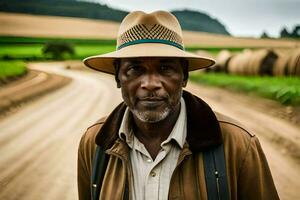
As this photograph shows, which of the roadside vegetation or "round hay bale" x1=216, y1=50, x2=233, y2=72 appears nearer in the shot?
the roadside vegetation

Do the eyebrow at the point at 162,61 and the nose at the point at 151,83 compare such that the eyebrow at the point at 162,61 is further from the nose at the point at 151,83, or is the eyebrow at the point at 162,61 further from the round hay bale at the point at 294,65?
the round hay bale at the point at 294,65

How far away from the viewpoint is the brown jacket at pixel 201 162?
2.08 m

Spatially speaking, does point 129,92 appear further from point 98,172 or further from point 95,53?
point 95,53

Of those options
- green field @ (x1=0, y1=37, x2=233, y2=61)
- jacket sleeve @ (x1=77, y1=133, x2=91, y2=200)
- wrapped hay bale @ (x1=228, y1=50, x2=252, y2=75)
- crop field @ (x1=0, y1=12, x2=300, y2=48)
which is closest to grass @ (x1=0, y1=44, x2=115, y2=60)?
green field @ (x1=0, y1=37, x2=233, y2=61)

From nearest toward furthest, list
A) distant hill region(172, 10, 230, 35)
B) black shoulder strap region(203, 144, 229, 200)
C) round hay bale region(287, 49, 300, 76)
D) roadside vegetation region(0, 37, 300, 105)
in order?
black shoulder strap region(203, 144, 229, 200) → roadside vegetation region(0, 37, 300, 105) → round hay bale region(287, 49, 300, 76) → distant hill region(172, 10, 230, 35)

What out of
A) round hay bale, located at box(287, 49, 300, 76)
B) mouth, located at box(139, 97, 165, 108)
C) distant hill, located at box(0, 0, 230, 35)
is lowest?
round hay bale, located at box(287, 49, 300, 76)

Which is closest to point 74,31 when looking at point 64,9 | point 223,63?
point 64,9

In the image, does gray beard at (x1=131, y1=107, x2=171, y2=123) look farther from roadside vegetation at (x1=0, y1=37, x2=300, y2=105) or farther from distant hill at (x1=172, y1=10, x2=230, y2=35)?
distant hill at (x1=172, y1=10, x2=230, y2=35)

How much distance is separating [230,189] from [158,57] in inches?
31.9

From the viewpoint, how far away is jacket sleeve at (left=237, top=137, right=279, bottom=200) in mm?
2107

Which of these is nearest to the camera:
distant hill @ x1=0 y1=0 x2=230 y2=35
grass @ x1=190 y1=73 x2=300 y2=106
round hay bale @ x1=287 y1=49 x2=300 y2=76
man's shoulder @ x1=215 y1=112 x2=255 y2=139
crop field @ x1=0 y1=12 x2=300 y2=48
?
man's shoulder @ x1=215 y1=112 x2=255 y2=139

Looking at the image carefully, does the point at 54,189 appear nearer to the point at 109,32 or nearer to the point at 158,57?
the point at 158,57

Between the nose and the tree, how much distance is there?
41.3 m

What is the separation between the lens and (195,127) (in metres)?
2.22
